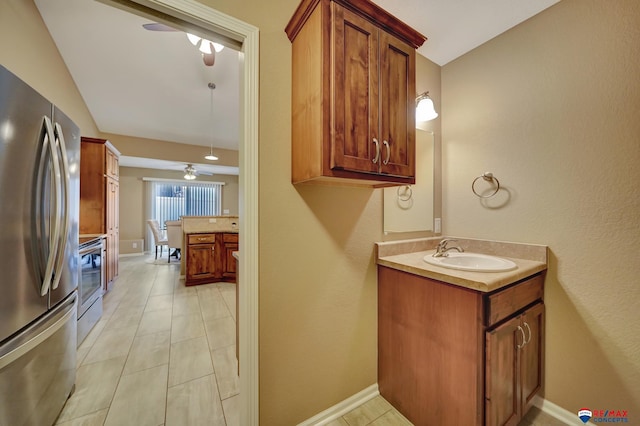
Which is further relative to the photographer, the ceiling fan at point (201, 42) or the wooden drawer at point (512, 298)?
the ceiling fan at point (201, 42)

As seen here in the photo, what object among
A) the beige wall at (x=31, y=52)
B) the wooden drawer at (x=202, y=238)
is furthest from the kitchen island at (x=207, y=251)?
the beige wall at (x=31, y=52)

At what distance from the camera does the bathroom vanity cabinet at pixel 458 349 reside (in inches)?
43.1

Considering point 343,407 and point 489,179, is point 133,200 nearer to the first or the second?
point 343,407

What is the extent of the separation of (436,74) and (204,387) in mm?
3138

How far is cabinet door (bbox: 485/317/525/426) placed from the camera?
1.10 m

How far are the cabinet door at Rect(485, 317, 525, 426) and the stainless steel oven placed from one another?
9.80ft

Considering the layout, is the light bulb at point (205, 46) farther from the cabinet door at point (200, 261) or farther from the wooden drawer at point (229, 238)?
the cabinet door at point (200, 261)

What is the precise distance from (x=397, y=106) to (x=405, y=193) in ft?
2.52

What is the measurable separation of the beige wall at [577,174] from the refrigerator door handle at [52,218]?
2.74 metres

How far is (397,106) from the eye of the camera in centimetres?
124

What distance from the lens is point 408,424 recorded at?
1.37 m

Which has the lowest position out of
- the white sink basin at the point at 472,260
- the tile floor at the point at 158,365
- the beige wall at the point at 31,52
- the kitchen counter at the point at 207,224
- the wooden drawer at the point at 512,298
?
the tile floor at the point at 158,365

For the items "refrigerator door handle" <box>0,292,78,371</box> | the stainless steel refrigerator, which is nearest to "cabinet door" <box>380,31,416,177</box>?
the stainless steel refrigerator

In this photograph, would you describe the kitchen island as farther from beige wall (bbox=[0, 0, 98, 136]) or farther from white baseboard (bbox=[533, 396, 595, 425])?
white baseboard (bbox=[533, 396, 595, 425])
